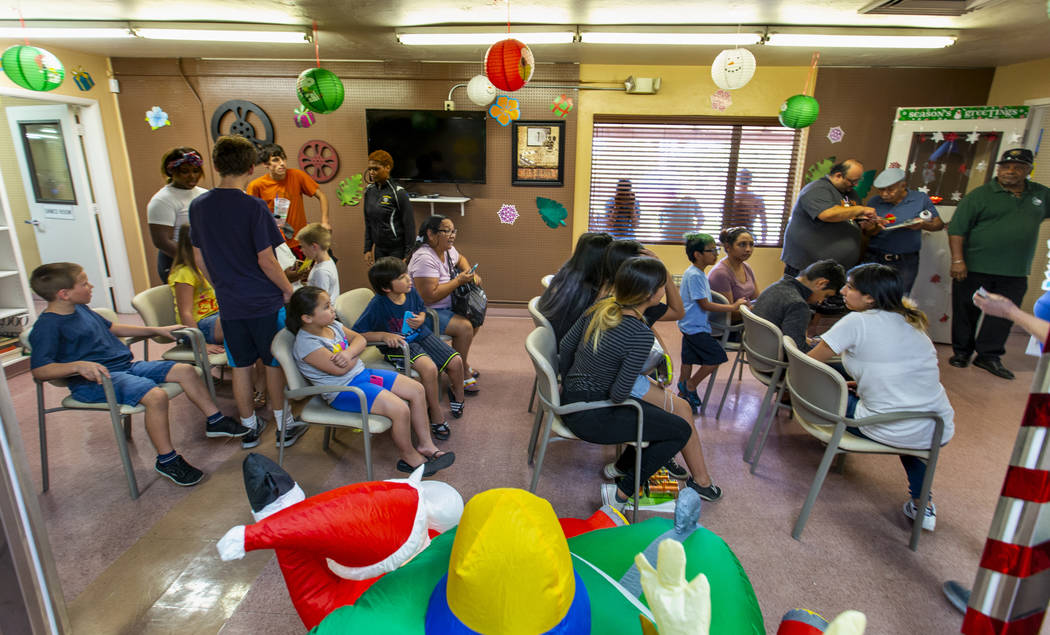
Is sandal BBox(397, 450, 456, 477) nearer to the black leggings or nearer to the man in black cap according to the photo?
the black leggings

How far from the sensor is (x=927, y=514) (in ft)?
7.36

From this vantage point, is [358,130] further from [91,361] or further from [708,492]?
[708,492]

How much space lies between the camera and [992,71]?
16.3 ft

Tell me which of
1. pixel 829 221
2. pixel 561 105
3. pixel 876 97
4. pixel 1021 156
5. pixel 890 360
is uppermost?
pixel 876 97

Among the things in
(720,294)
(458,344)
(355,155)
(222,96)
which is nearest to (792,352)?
(720,294)

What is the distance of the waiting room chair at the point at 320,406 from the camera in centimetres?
221

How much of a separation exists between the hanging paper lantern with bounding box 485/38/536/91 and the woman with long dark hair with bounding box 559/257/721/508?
1633mm

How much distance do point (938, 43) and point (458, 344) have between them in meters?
4.31

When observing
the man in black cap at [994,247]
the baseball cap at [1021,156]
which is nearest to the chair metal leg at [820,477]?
the man in black cap at [994,247]

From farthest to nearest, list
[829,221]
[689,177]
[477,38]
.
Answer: [689,177], [477,38], [829,221]

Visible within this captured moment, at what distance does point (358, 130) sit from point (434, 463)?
4012 mm

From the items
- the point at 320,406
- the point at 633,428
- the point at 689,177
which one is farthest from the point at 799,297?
the point at 689,177

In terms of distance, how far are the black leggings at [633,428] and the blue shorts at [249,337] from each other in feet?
5.09

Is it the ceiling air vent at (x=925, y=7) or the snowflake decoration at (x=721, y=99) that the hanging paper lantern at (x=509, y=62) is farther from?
the snowflake decoration at (x=721, y=99)
